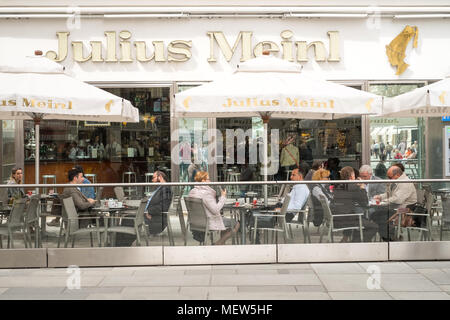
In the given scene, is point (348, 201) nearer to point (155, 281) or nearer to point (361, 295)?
point (361, 295)

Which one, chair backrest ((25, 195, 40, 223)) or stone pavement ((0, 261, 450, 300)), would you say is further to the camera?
chair backrest ((25, 195, 40, 223))

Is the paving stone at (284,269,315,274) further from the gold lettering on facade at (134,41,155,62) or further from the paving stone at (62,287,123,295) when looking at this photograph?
the gold lettering on facade at (134,41,155,62)

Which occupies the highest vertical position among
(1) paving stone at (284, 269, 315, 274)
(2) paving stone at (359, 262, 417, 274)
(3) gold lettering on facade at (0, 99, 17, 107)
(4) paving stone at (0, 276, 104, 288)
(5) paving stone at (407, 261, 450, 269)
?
(3) gold lettering on facade at (0, 99, 17, 107)

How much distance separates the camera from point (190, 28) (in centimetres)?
1389

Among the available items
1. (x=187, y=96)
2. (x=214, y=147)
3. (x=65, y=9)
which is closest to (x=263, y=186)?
(x=187, y=96)

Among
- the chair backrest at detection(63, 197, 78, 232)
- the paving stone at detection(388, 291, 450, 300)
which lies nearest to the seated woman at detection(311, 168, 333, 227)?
the paving stone at detection(388, 291, 450, 300)

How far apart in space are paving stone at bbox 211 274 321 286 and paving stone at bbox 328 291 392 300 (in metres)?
0.58

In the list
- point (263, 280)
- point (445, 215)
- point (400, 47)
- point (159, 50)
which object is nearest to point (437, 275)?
point (445, 215)

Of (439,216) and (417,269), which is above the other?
(439,216)

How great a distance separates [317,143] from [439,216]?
6098 mm

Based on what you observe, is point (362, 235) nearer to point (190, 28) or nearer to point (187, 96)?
point (187, 96)

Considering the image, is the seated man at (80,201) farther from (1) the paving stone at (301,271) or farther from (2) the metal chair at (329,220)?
(2) the metal chair at (329,220)

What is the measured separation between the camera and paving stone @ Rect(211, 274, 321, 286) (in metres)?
6.80

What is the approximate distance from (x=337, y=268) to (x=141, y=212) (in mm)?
2725
